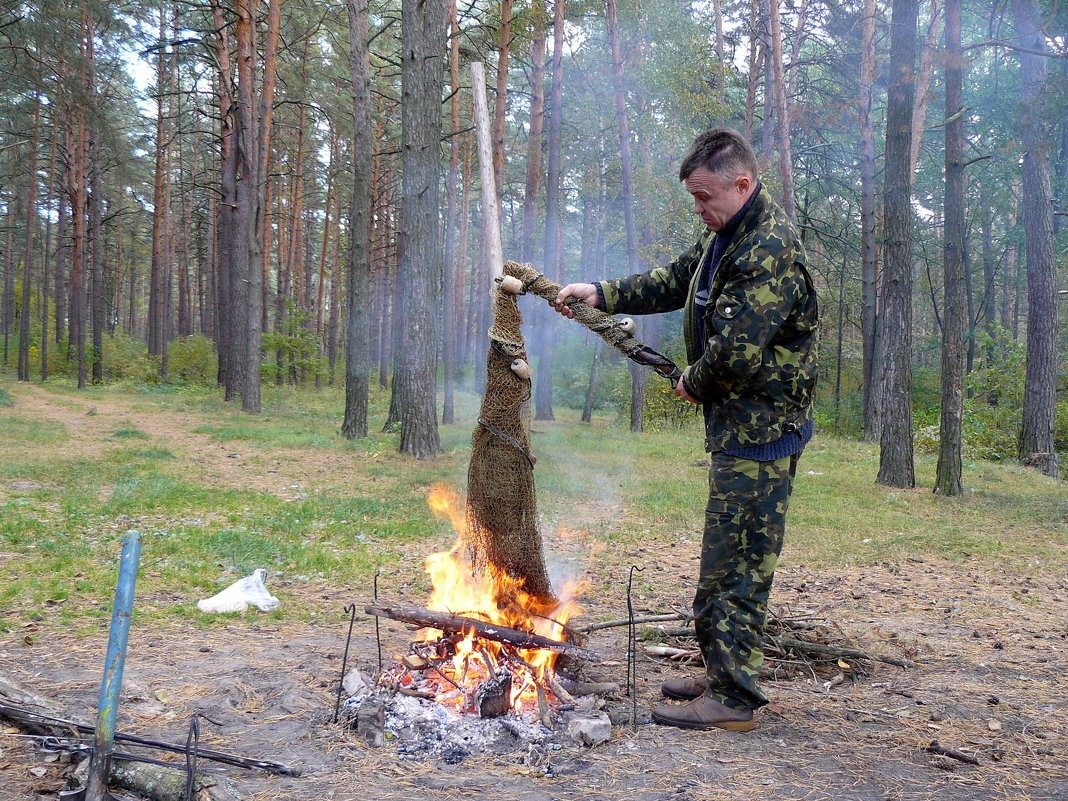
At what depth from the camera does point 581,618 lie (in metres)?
4.92

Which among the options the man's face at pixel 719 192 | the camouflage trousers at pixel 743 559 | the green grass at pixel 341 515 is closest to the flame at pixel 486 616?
the camouflage trousers at pixel 743 559

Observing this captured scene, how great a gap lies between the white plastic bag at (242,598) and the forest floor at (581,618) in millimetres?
144

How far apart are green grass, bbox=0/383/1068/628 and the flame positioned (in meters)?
1.58

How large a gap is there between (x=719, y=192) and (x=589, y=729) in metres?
2.43

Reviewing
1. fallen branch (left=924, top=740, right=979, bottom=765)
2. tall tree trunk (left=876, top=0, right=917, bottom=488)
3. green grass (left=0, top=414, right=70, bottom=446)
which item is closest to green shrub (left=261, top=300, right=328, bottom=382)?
green grass (left=0, top=414, right=70, bottom=446)

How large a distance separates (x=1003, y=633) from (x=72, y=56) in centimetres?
1835

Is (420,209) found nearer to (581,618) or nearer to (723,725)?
(581,618)

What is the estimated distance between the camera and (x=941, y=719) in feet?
10.9

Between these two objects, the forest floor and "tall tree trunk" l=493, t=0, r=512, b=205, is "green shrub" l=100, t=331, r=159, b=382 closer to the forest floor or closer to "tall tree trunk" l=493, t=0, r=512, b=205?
the forest floor

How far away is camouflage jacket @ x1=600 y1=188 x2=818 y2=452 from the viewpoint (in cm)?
291

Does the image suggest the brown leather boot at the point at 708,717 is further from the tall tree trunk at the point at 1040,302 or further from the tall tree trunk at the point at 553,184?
the tall tree trunk at the point at 553,184

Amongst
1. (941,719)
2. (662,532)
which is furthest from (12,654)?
(662,532)

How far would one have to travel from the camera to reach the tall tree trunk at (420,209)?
34.1ft

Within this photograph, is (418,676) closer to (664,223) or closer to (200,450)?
(200,450)
